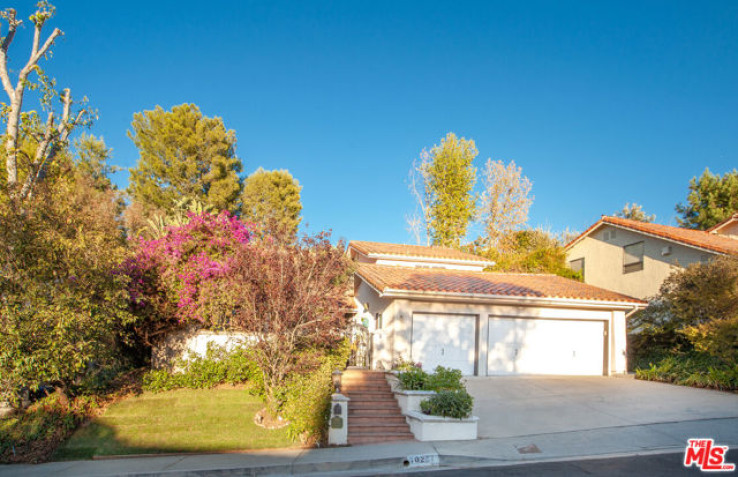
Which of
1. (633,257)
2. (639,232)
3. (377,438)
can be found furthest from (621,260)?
(377,438)

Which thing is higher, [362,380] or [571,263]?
[571,263]

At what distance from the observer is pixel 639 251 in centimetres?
2033

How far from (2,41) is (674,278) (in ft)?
68.7

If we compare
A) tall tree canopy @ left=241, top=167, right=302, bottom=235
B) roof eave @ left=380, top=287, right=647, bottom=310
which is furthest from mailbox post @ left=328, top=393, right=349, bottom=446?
tall tree canopy @ left=241, top=167, right=302, bottom=235

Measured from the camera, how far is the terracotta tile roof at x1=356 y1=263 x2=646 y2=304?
14750 millimetres

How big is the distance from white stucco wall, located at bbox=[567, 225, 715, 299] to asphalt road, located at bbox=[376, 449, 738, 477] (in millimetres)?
10865

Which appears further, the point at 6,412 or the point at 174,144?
the point at 174,144

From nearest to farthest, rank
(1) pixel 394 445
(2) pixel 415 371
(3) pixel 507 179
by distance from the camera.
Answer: (1) pixel 394 445 < (2) pixel 415 371 < (3) pixel 507 179

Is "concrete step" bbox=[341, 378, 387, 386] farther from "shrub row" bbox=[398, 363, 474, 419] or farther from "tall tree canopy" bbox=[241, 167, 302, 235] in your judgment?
"tall tree canopy" bbox=[241, 167, 302, 235]

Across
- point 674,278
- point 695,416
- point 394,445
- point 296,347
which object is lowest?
point 394,445

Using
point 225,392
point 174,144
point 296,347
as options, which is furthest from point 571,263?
point 174,144

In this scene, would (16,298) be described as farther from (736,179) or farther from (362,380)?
(736,179)

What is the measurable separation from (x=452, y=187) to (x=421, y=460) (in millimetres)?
24538

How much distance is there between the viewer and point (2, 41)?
40.2 feet
